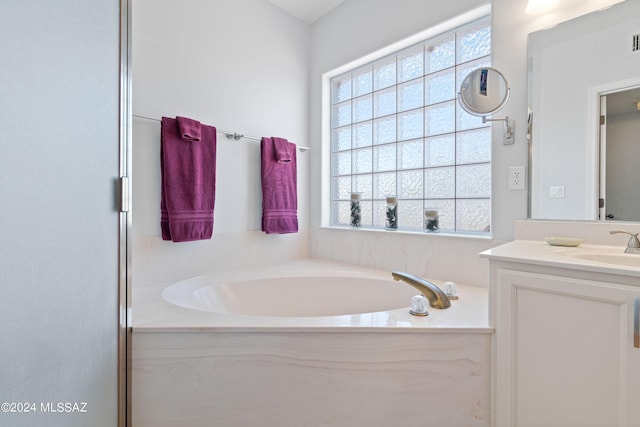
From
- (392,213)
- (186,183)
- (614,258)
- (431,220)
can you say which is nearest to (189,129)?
(186,183)

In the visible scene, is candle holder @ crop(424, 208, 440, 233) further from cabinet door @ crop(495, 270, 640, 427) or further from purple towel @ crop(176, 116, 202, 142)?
purple towel @ crop(176, 116, 202, 142)

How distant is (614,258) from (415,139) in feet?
4.29

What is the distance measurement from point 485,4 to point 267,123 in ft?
5.10

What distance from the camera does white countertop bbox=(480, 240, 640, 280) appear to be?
926 millimetres

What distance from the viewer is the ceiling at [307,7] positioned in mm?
2432

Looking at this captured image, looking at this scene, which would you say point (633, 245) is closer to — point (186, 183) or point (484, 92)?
point (484, 92)

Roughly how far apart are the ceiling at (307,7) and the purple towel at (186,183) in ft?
4.06

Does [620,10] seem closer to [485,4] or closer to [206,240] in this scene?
[485,4]

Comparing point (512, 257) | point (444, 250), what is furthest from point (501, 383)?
point (444, 250)

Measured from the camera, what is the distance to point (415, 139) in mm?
2197

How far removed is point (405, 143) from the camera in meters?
2.27

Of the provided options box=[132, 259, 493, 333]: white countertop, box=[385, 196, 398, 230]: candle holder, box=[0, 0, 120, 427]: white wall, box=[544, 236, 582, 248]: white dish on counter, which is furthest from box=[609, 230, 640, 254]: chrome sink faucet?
box=[0, 0, 120, 427]: white wall

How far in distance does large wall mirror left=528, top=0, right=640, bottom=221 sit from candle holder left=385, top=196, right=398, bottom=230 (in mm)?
837

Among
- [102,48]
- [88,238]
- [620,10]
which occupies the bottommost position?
[88,238]
